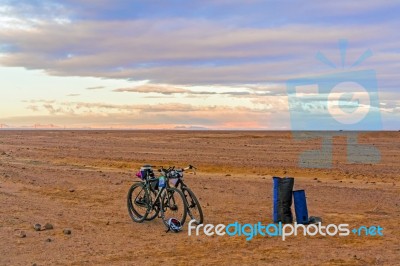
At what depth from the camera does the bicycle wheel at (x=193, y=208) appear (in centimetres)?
1055

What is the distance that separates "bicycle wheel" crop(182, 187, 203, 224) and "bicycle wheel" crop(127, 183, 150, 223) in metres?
0.97

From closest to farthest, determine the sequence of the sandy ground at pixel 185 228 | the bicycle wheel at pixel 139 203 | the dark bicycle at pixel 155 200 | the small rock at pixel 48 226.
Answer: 1. the sandy ground at pixel 185 228
2. the small rock at pixel 48 226
3. the dark bicycle at pixel 155 200
4. the bicycle wheel at pixel 139 203

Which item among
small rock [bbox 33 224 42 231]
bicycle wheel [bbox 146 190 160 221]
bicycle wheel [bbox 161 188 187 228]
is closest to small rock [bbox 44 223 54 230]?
small rock [bbox 33 224 42 231]

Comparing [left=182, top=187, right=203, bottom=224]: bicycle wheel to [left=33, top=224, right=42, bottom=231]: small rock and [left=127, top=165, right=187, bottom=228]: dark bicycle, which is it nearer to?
[left=127, top=165, right=187, bottom=228]: dark bicycle

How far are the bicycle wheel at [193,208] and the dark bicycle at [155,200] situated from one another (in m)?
0.16

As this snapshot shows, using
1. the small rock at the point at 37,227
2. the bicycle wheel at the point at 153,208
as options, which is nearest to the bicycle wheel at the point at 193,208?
the bicycle wheel at the point at 153,208

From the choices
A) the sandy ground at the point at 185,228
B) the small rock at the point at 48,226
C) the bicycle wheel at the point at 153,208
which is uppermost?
the bicycle wheel at the point at 153,208

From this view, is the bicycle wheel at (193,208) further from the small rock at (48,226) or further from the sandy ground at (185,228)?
the small rock at (48,226)

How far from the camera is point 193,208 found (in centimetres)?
1093

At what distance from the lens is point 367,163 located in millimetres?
28000

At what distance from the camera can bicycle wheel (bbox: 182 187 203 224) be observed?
34.6 ft

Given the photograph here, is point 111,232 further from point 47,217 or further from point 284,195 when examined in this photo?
point 284,195

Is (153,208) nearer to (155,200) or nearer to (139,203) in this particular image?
(155,200)

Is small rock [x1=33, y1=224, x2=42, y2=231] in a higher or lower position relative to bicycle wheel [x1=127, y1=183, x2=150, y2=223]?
lower
